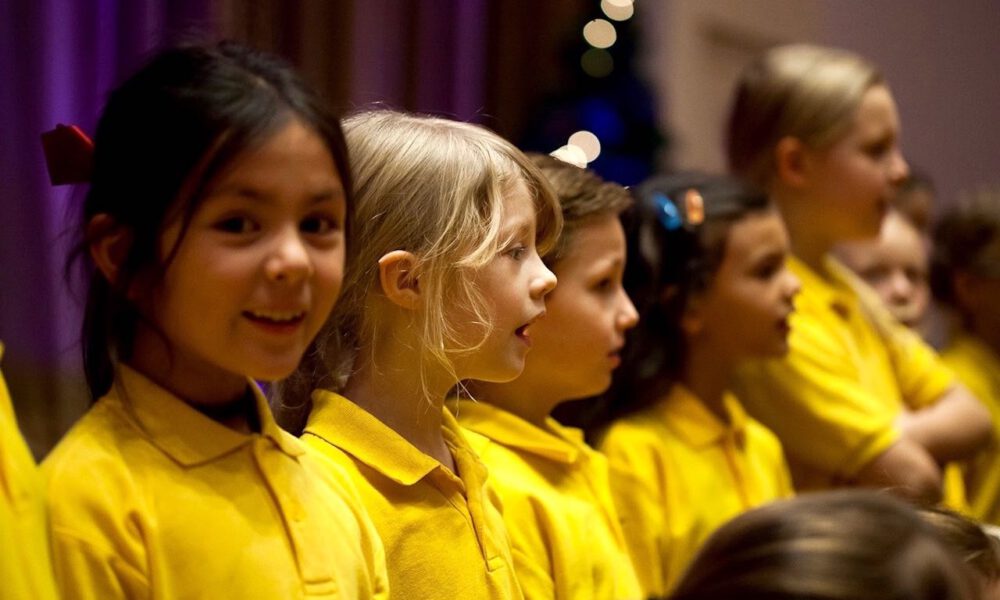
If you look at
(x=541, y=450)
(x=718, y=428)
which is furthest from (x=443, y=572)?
(x=718, y=428)

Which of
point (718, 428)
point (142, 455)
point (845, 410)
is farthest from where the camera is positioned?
point (845, 410)

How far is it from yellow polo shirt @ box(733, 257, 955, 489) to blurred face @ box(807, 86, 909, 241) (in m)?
0.13

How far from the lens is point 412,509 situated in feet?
5.64

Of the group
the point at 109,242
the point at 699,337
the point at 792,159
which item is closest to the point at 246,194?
the point at 109,242

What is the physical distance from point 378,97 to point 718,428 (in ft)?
4.53

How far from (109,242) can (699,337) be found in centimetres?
151

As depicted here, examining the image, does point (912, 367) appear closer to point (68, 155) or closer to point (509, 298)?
point (509, 298)

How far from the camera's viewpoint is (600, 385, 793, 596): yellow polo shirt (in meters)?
2.41

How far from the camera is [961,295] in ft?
12.6

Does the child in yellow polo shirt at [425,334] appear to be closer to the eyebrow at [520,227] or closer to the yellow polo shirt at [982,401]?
the eyebrow at [520,227]

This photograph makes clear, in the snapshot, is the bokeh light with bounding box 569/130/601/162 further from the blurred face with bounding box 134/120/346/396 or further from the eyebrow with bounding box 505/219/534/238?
the blurred face with bounding box 134/120/346/396

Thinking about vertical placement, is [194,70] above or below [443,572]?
above

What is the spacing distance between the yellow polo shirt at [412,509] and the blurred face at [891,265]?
213 cm

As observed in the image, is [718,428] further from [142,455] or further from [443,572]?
[142,455]
